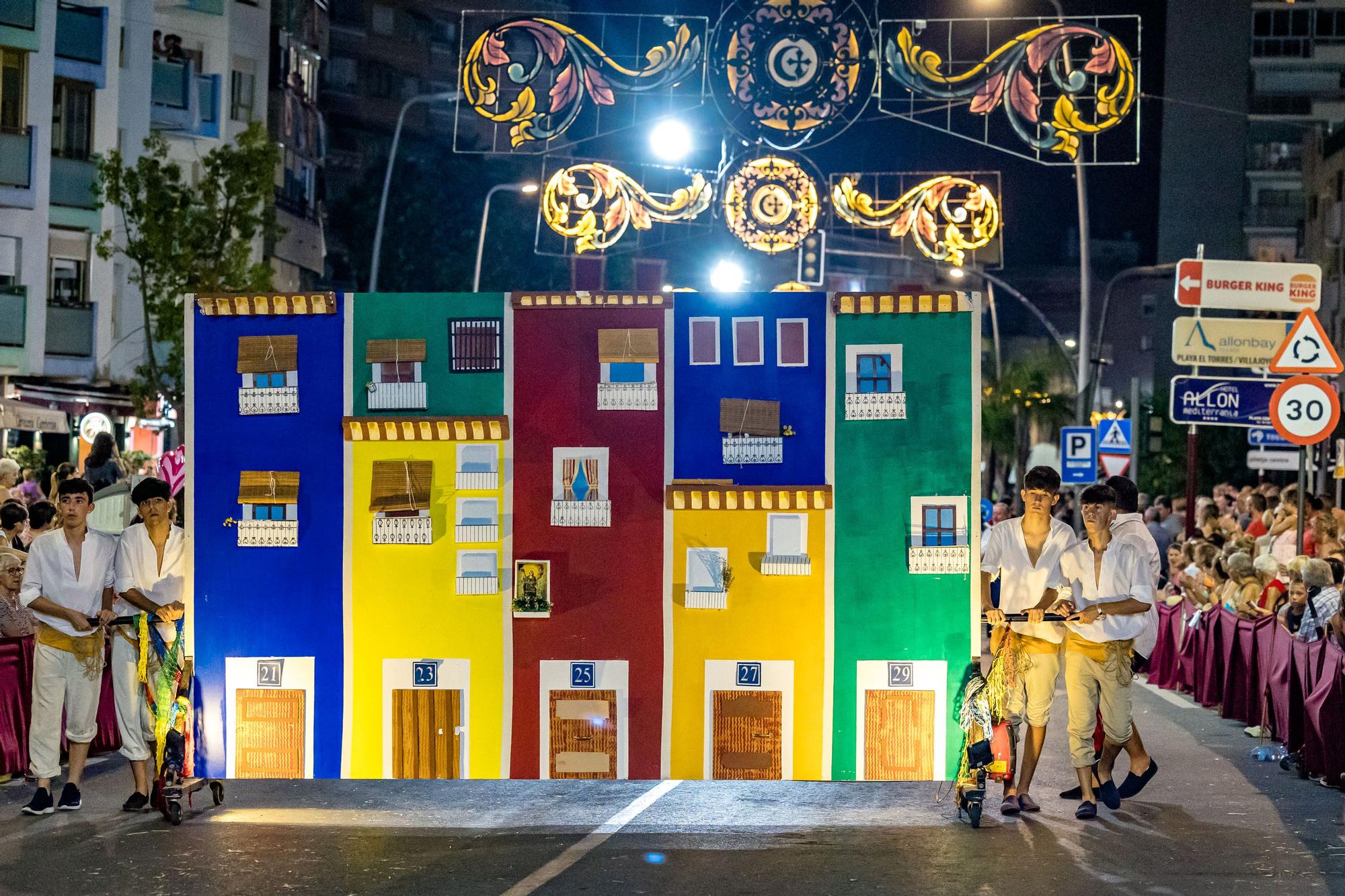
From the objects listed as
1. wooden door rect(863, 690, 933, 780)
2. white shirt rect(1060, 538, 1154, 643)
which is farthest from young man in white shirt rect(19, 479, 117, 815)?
white shirt rect(1060, 538, 1154, 643)

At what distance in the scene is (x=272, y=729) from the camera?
1093 cm

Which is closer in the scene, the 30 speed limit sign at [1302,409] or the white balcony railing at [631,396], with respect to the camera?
the white balcony railing at [631,396]

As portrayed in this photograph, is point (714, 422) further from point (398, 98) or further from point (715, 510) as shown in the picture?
point (398, 98)

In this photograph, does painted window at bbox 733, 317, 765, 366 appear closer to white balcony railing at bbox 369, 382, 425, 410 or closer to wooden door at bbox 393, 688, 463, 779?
white balcony railing at bbox 369, 382, 425, 410

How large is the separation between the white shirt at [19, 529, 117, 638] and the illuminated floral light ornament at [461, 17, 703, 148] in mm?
5848

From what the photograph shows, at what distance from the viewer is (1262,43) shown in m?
80.1

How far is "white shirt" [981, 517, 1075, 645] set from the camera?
37.3 feet

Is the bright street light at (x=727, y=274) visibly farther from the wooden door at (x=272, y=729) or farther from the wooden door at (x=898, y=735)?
the wooden door at (x=272, y=729)

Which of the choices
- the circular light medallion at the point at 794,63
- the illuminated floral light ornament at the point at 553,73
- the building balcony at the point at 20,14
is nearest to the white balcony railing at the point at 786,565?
the circular light medallion at the point at 794,63

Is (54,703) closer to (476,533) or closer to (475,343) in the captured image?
(476,533)

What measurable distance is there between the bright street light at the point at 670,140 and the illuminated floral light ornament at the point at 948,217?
2.44 metres

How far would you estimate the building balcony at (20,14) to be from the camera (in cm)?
3794

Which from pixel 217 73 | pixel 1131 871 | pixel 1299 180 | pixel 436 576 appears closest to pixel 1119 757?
pixel 1131 871

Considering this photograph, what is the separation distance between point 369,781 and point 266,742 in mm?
1964
